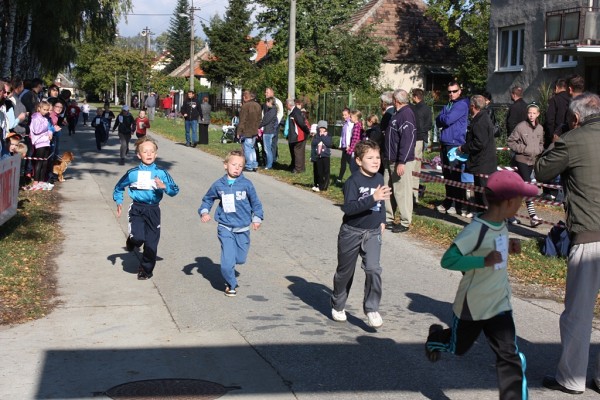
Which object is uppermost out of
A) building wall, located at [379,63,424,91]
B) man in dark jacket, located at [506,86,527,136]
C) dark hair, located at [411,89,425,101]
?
building wall, located at [379,63,424,91]

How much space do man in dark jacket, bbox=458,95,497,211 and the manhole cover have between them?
7.80 metres

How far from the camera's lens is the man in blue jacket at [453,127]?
46.5 feet

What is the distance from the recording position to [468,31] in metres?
45.6

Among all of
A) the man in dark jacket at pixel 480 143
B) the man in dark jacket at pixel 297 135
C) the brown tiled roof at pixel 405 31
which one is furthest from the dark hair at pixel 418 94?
the brown tiled roof at pixel 405 31

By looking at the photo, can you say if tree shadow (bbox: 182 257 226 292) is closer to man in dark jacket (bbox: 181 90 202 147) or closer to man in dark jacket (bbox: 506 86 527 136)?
man in dark jacket (bbox: 506 86 527 136)

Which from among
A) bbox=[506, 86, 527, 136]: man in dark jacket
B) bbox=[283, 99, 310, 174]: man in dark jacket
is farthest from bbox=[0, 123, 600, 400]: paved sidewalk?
bbox=[283, 99, 310, 174]: man in dark jacket

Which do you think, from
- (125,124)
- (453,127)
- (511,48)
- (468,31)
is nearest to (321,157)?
(453,127)

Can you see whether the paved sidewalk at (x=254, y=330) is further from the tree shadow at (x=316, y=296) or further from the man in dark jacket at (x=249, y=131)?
Answer: the man in dark jacket at (x=249, y=131)

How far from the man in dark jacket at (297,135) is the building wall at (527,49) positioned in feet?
36.9

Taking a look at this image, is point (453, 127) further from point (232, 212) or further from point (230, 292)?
point (230, 292)

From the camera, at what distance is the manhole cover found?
19.5ft

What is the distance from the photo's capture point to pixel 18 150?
14.4m

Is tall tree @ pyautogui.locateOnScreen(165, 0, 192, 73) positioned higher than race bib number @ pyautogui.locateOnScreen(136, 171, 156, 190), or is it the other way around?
tall tree @ pyautogui.locateOnScreen(165, 0, 192, 73)

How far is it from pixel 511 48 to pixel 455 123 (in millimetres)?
19434
